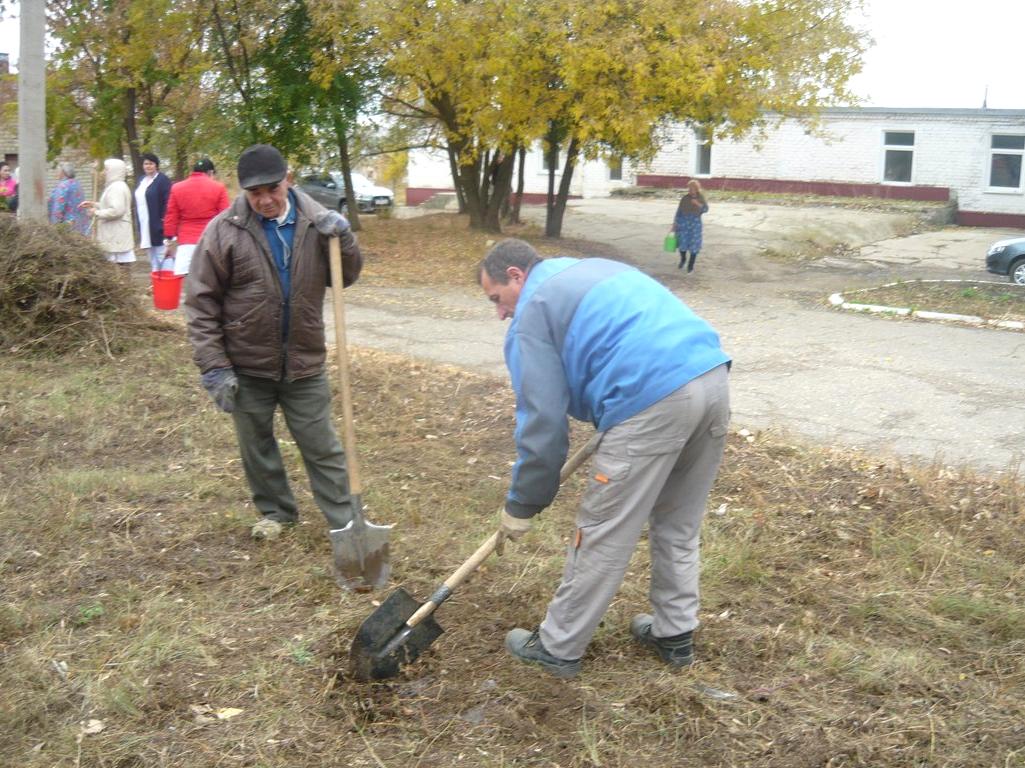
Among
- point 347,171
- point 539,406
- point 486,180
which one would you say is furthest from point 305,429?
point 347,171

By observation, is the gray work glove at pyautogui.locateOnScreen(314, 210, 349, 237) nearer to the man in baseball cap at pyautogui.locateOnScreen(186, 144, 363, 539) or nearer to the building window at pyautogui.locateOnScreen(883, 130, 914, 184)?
the man in baseball cap at pyautogui.locateOnScreen(186, 144, 363, 539)

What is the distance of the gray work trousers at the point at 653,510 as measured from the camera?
11.9 ft

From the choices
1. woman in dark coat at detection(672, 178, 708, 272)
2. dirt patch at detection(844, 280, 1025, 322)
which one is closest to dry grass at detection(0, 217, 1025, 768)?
dirt patch at detection(844, 280, 1025, 322)

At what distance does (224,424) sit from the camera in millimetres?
7184

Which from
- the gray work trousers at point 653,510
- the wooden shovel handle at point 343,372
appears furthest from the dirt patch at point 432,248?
the gray work trousers at point 653,510

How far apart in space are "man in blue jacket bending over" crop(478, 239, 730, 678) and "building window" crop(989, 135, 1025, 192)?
91.5ft

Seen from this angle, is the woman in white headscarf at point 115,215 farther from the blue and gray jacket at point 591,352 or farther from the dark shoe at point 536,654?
the blue and gray jacket at point 591,352

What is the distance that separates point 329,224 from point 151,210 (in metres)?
7.64

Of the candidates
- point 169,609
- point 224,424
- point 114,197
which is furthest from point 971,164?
point 169,609

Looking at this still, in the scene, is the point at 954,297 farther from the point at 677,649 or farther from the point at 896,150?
the point at 896,150

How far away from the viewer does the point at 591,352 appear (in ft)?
11.9

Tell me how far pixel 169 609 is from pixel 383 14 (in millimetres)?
11614

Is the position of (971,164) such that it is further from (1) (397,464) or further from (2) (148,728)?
(2) (148,728)

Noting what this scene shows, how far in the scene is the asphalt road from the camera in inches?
291
